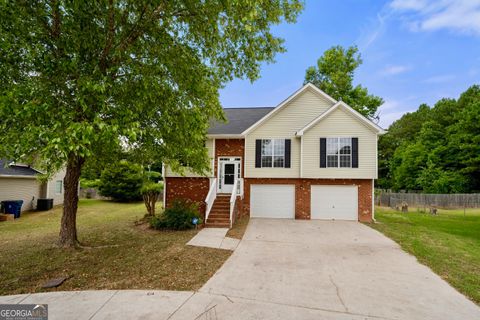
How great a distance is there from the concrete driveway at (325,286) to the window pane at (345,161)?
17.5 ft

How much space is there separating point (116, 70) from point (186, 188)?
8.70 meters

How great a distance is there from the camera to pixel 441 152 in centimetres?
3303

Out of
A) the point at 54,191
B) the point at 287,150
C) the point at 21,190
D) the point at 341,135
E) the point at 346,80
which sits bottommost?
the point at 54,191

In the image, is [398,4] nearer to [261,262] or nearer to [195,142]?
[195,142]

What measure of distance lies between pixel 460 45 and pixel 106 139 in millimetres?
22969

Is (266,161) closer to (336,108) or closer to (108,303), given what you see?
(336,108)

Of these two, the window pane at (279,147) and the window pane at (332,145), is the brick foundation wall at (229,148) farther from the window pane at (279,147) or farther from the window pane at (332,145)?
the window pane at (332,145)

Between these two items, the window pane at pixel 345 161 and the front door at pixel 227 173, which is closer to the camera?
the window pane at pixel 345 161

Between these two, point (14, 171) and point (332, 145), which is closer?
point (332, 145)

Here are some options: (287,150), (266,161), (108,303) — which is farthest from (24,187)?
(287,150)

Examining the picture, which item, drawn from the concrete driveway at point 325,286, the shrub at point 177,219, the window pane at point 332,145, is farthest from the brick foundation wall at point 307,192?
the concrete driveway at point 325,286

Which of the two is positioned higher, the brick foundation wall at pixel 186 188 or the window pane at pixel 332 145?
the window pane at pixel 332 145

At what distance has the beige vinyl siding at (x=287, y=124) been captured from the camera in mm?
13539

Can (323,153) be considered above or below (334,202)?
above
